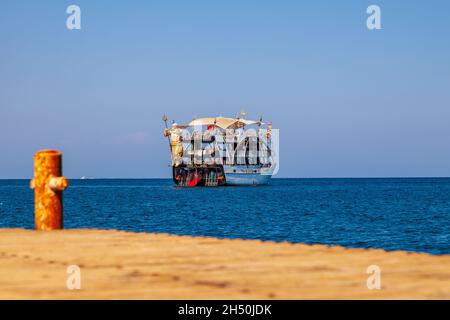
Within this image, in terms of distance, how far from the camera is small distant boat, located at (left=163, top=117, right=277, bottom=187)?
17712 centimetres

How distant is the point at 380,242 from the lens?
4347cm

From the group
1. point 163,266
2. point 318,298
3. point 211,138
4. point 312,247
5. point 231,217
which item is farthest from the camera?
point 211,138

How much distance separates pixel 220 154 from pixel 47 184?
165579 mm

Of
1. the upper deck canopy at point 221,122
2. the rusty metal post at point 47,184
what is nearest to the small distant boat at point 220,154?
the upper deck canopy at point 221,122

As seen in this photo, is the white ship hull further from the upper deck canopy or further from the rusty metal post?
the rusty metal post

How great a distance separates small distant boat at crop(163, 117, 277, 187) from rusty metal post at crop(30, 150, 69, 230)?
163426mm

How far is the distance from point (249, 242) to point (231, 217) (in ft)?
198

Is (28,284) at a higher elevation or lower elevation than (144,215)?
higher

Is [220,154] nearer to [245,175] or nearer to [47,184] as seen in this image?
[245,175]

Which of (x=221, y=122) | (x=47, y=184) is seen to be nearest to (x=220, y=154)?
(x=221, y=122)

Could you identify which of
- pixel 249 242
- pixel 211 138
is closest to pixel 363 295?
pixel 249 242

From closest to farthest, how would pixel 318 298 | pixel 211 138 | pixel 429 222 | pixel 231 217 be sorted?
pixel 318 298 < pixel 429 222 < pixel 231 217 < pixel 211 138
